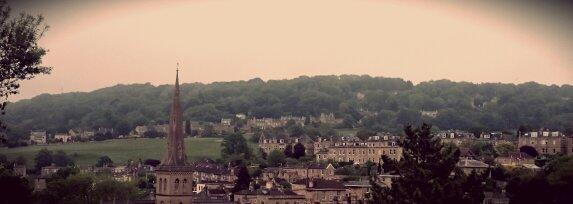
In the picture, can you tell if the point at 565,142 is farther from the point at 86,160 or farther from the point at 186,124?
the point at 186,124

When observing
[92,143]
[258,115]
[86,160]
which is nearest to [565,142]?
[86,160]

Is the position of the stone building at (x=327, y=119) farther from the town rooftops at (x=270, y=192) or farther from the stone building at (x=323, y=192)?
the town rooftops at (x=270, y=192)

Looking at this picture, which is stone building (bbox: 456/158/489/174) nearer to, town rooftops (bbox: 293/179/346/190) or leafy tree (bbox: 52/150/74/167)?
town rooftops (bbox: 293/179/346/190)

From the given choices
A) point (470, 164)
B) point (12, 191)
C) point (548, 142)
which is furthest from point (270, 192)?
point (548, 142)

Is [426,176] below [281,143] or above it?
above

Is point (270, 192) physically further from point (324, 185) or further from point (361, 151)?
point (361, 151)
